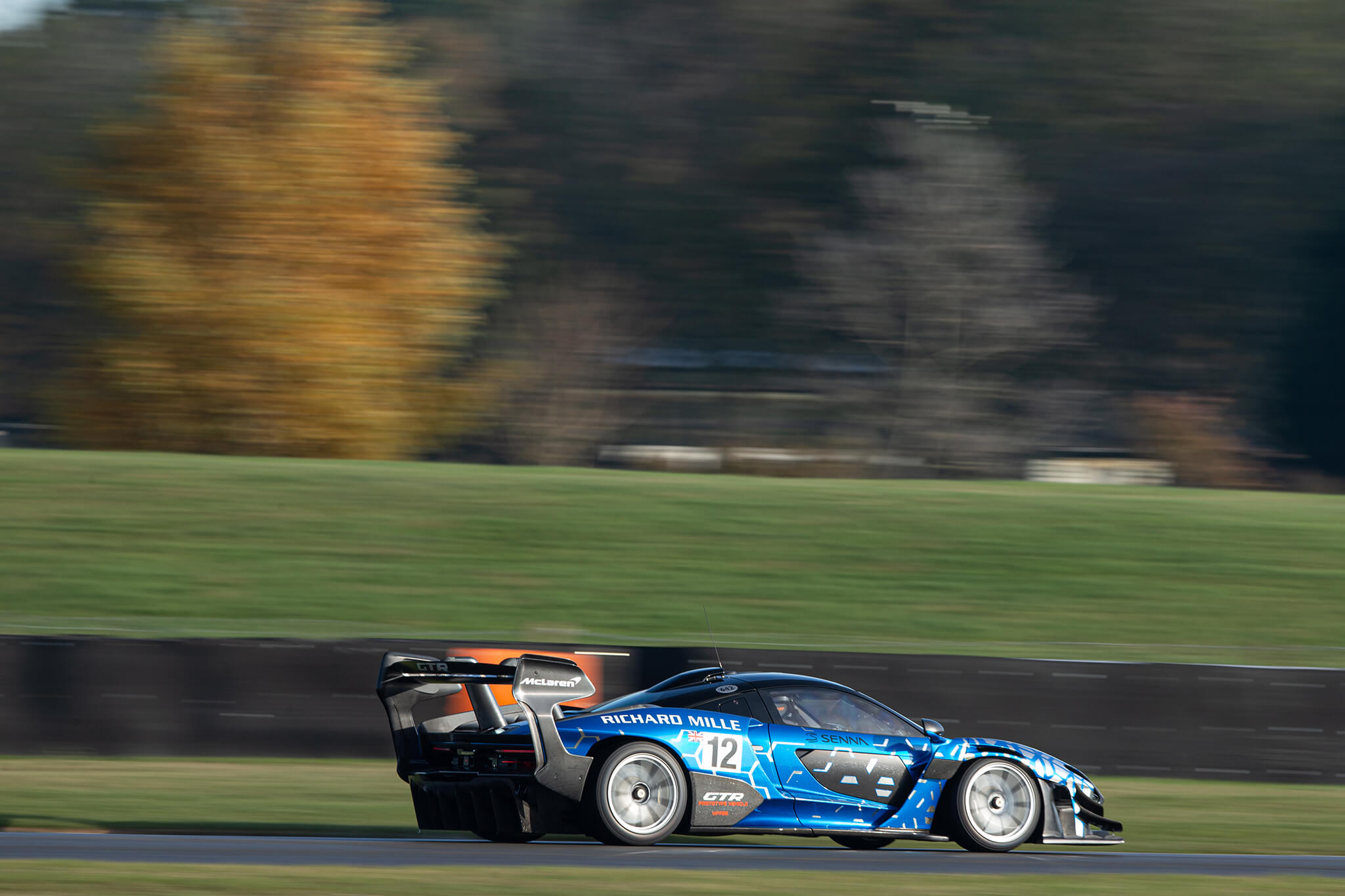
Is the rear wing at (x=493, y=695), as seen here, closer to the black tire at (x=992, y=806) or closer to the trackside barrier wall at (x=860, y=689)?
the black tire at (x=992, y=806)

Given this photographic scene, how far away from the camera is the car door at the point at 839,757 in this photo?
8547 mm

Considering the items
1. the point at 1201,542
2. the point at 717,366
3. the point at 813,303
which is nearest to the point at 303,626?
the point at 1201,542

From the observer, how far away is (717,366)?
1925 inches

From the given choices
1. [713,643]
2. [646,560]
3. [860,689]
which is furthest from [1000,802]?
[646,560]

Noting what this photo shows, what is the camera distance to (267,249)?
1008 inches

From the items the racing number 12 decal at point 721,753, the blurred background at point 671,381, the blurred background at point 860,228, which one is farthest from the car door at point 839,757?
the blurred background at point 860,228

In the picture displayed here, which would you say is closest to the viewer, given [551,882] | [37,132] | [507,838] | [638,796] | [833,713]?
[551,882]

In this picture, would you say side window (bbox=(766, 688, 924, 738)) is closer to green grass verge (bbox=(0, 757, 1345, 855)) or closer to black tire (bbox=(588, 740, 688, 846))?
black tire (bbox=(588, 740, 688, 846))

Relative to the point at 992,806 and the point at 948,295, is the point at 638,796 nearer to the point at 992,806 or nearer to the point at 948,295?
the point at 992,806

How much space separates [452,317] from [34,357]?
24.7m

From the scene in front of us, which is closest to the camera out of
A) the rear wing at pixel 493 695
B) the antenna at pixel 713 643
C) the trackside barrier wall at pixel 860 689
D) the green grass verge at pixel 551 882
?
the green grass verge at pixel 551 882

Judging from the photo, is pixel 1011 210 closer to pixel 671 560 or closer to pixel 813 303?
pixel 813 303

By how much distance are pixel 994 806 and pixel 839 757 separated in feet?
3.10

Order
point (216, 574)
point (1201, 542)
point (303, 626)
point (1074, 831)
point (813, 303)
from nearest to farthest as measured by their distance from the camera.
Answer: point (1074, 831) < point (303, 626) < point (216, 574) < point (1201, 542) < point (813, 303)
